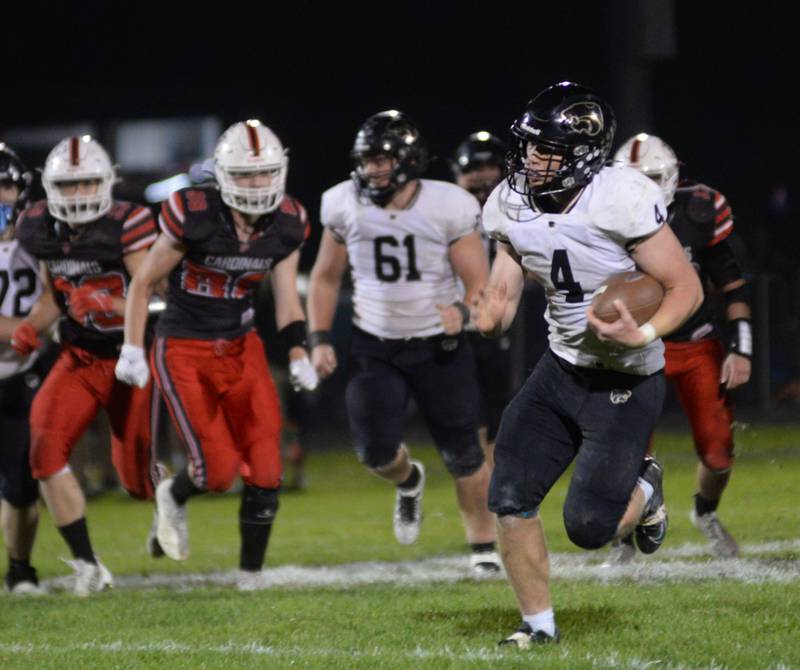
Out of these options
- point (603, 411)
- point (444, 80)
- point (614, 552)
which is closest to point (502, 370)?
point (614, 552)

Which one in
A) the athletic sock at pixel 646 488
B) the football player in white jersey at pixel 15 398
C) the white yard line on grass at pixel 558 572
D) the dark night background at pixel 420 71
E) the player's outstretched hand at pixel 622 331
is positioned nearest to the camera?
the player's outstretched hand at pixel 622 331

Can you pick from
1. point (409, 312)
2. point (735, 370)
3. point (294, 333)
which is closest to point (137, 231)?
point (294, 333)

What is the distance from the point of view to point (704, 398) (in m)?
6.20

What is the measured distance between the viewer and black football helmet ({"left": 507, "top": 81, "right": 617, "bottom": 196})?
4.41m

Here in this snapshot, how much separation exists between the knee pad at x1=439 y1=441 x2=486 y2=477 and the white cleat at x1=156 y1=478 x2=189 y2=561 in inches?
44.9

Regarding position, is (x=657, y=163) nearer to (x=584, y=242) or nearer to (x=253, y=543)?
(x=584, y=242)

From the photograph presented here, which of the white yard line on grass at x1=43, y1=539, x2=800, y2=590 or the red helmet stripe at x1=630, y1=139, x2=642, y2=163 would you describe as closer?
the white yard line on grass at x1=43, y1=539, x2=800, y2=590

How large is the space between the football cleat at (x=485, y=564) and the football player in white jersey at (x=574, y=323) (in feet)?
5.53

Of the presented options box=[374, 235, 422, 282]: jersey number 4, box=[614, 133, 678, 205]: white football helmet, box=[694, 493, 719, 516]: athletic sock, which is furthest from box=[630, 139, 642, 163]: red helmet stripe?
box=[694, 493, 719, 516]: athletic sock

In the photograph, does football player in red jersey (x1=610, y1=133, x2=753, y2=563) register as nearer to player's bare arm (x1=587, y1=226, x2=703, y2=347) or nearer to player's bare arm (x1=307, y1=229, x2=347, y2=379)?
player's bare arm (x1=307, y1=229, x2=347, y2=379)

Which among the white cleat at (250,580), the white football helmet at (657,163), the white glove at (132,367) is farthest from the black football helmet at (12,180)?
the white football helmet at (657,163)

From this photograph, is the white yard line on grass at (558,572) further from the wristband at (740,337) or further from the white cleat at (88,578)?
the wristband at (740,337)

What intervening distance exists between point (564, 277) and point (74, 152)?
105 inches

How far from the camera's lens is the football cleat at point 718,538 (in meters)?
6.18
